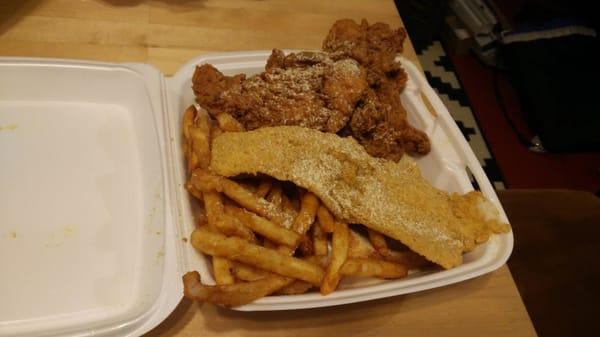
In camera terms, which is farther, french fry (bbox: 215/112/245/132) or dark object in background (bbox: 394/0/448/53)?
dark object in background (bbox: 394/0/448/53)

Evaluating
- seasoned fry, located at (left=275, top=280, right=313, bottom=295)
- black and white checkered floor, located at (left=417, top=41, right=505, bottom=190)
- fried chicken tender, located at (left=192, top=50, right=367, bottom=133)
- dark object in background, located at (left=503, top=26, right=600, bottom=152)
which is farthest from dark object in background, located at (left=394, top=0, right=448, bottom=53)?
seasoned fry, located at (left=275, top=280, right=313, bottom=295)

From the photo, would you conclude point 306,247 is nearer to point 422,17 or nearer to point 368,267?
point 368,267

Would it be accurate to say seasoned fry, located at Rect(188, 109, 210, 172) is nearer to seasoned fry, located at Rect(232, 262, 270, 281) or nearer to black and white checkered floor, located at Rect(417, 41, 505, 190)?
seasoned fry, located at Rect(232, 262, 270, 281)

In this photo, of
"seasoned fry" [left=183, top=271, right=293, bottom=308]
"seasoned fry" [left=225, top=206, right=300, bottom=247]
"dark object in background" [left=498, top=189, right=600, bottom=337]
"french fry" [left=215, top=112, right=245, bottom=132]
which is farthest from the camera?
"dark object in background" [left=498, top=189, right=600, bottom=337]

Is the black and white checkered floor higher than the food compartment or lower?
lower

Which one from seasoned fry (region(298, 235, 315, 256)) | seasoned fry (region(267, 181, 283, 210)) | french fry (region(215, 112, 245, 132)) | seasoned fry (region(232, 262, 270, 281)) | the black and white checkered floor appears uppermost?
french fry (region(215, 112, 245, 132))

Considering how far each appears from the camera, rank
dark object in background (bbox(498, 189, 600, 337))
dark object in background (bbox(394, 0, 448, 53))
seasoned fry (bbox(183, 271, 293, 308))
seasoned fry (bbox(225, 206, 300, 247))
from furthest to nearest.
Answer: dark object in background (bbox(394, 0, 448, 53)), dark object in background (bbox(498, 189, 600, 337)), seasoned fry (bbox(225, 206, 300, 247)), seasoned fry (bbox(183, 271, 293, 308))

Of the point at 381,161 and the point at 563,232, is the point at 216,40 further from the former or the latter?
the point at 563,232
